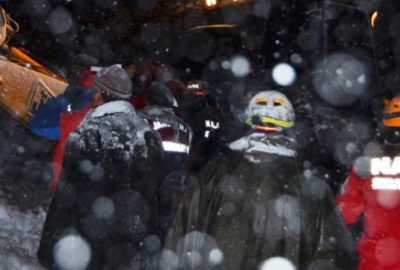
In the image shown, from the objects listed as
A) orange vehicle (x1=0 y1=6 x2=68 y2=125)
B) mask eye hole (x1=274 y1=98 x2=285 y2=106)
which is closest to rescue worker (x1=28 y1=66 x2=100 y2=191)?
mask eye hole (x1=274 y1=98 x2=285 y2=106)

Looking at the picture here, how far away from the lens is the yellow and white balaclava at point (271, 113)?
243 cm

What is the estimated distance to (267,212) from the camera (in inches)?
93.9

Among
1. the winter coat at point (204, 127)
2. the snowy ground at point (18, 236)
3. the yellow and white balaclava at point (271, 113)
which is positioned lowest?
the snowy ground at point (18, 236)

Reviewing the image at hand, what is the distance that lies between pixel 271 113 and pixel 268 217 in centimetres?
58

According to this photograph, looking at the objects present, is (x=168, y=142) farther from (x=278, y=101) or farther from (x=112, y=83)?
(x=278, y=101)

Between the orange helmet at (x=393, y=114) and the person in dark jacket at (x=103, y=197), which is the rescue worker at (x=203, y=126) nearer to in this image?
the orange helmet at (x=393, y=114)

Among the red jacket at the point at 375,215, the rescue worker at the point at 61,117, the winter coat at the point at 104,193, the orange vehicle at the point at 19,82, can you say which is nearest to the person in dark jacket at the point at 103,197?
the winter coat at the point at 104,193

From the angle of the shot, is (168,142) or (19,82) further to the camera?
(19,82)

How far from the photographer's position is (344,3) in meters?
7.60

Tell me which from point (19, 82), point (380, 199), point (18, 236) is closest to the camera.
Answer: point (380, 199)

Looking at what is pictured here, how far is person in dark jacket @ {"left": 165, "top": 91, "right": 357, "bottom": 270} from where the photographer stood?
2365 millimetres

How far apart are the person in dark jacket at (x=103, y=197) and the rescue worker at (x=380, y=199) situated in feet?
5.49

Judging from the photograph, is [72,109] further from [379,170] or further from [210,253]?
[379,170]

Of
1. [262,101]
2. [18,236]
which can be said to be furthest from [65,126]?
[18,236]
